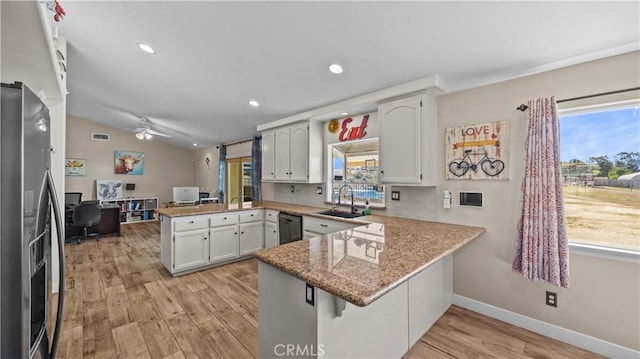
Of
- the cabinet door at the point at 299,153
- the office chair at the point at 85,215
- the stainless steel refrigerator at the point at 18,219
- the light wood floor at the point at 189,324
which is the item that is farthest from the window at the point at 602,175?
the office chair at the point at 85,215

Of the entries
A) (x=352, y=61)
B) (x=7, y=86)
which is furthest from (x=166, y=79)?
(x=7, y=86)

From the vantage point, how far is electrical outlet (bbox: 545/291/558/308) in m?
2.15

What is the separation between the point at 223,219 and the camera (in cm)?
380

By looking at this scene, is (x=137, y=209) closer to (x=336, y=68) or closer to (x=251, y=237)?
(x=251, y=237)

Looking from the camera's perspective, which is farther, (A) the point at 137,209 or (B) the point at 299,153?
(A) the point at 137,209

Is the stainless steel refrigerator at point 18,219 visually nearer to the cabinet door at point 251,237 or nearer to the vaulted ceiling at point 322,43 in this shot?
the vaulted ceiling at point 322,43

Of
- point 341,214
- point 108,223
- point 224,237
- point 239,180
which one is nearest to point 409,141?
point 341,214

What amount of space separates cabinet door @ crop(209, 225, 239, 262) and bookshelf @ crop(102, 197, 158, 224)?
194 inches

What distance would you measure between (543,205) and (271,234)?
337 centimetres

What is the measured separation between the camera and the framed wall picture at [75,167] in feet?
21.7

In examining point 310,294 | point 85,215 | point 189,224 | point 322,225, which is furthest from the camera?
point 85,215

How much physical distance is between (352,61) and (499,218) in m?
2.06

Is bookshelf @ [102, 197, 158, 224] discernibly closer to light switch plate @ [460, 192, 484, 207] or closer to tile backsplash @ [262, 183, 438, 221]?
tile backsplash @ [262, 183, 438, 221]

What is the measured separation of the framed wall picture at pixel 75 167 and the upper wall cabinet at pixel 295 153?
226 inches
